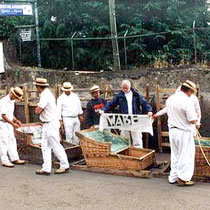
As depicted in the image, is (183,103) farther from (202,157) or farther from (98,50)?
(98,50)

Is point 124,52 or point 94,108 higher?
point 124,52

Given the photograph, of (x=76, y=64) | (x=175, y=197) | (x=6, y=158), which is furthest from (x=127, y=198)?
(x=76, y=64)

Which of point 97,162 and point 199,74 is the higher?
A: point 199,74

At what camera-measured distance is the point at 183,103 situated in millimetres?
7430

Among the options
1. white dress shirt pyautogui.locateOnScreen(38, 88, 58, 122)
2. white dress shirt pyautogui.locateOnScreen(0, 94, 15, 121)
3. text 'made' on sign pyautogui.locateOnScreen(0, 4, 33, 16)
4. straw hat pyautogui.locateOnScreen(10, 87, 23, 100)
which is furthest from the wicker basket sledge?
text 'made' on sign pyautogui.locateOnScreen(0, 4, 33, 16)

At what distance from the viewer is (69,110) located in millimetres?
10945

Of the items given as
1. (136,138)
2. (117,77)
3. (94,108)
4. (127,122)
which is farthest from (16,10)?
(136,138)

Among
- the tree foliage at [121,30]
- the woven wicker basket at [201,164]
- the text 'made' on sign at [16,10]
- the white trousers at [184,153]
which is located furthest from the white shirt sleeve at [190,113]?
the text 'made' on sign at [16,10]

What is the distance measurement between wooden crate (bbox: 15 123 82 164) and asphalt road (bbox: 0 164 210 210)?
1098 mm

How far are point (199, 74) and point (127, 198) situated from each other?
8.18 metres

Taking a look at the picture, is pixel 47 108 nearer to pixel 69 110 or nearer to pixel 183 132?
pixel 69 110

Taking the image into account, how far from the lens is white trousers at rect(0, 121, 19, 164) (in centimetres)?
982

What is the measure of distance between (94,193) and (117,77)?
8.85 meters

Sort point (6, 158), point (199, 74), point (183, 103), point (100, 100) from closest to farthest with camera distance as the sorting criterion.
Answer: point (183, 103), point (6, 158), point (100, 100), point (199, 74)
